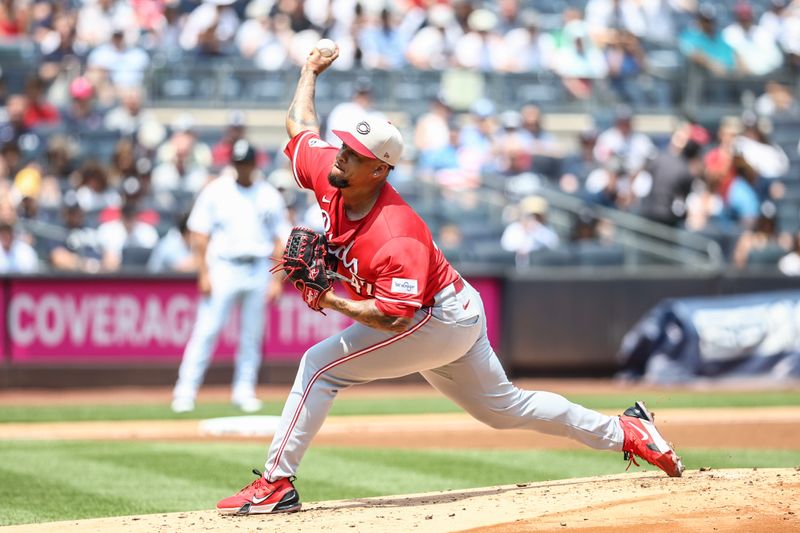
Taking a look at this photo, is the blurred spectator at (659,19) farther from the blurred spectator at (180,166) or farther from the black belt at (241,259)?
the black belt at (241,259)

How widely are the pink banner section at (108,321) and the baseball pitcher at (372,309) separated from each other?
22.2 ft

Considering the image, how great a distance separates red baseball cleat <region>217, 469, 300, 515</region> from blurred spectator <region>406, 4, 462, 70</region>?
12048 millimetres

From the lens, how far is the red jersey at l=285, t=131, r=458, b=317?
534cm

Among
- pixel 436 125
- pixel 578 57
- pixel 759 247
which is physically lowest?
pixel 759 247

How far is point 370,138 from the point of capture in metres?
5.41

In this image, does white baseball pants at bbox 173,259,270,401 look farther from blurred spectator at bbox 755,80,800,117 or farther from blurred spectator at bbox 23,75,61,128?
blurred spectator at bbox 755,80,800,117

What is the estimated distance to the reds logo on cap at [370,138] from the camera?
541cm

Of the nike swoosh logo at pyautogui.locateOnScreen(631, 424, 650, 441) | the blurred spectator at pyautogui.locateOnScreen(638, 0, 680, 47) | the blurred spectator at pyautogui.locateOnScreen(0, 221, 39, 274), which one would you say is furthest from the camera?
the blurred spectator at pyautogui.locateOnScreen(638, 0, 680, 47)

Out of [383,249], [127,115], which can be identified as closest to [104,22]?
[127,115]

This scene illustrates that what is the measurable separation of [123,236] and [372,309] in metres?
8.50

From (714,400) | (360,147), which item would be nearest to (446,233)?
(714,400)

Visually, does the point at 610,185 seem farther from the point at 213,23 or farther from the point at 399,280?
the point at 399,280

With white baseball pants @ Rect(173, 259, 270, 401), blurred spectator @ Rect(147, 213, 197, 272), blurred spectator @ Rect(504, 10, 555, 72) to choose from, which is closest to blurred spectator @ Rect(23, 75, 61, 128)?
blurred spectator @ Rect(147, 213, 197, 272)

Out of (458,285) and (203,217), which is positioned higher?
(458,285)
